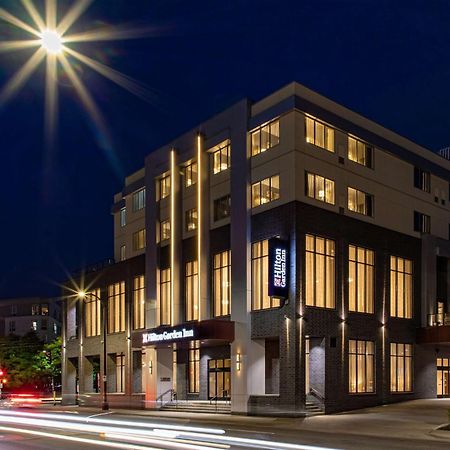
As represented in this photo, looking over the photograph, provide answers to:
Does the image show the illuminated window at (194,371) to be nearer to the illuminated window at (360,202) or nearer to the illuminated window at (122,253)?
the illuminated window at (122,253)

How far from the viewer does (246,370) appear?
1732 inches

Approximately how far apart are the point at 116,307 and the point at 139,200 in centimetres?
926

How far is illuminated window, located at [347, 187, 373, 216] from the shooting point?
46969 millimetres

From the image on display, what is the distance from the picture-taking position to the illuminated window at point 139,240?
59.9 m

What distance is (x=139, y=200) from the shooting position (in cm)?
6159

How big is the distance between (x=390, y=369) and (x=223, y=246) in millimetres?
13801

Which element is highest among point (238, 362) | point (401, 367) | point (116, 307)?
point (116, 307)

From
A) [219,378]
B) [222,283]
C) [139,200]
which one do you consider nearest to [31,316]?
[139,200]

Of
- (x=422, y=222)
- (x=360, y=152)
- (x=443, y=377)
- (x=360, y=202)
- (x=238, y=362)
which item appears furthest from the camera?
(x=443, y=377)

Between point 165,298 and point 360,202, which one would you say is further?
point 165,298

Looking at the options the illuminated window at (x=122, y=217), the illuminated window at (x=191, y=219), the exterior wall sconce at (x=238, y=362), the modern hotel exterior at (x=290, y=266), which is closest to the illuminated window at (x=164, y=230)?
the modern hotel exterior at (x=290, y=266)

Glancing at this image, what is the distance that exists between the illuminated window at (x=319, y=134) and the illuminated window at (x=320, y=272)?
19.0 feet

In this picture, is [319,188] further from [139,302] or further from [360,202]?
[139,302]

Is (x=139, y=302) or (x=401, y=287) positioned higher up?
(x=401, y=287)
